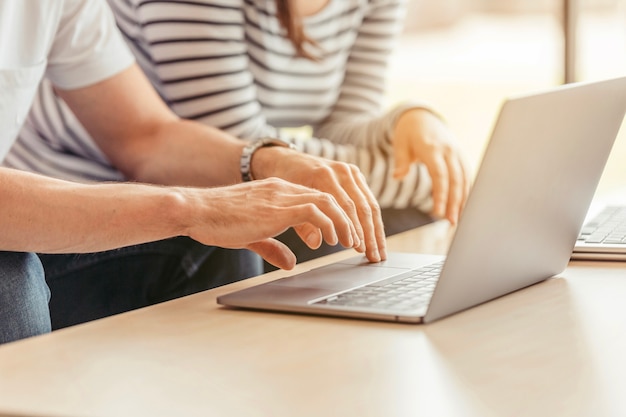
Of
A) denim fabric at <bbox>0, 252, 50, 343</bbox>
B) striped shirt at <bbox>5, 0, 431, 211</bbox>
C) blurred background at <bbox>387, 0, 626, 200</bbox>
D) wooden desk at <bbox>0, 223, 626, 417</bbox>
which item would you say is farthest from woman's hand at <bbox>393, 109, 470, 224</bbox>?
blurred background at <bbox>387, 0, 626, 200</bbox>

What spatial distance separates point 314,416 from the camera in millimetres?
521

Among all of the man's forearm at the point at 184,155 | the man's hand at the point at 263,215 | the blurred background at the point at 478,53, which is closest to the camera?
the man's hand at the point at 263,215

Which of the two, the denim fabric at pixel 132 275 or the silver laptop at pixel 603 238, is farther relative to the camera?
the denim fabric at pixel 132 275

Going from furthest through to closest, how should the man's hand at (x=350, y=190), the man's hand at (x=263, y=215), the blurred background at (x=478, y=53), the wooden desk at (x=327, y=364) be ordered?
the blurred background at (x=478, y=53) → the man's hand at (x=350, y=190) → the man's hand at (x=263, y=215) → the wooden desk at (x=327, y=364)

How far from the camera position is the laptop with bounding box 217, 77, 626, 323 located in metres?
0.69

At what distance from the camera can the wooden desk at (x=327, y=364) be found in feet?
1.77

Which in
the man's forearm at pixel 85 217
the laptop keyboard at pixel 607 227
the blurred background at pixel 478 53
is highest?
the laptop keyboard at pixel 607 227

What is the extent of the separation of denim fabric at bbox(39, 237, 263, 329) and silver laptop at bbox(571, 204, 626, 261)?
1.44 feet

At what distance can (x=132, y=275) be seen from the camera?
121cm

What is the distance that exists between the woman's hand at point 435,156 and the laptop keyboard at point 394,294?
14.5 inches

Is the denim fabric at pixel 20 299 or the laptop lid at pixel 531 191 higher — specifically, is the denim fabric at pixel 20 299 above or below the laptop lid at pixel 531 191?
below

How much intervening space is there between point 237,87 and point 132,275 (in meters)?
0.46

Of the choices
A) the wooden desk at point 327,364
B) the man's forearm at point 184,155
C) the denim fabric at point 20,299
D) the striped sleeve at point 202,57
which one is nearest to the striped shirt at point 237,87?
the striped sleeve at point 202,57

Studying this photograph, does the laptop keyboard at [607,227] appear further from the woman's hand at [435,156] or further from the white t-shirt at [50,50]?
the white t-shirt at [50,50]
